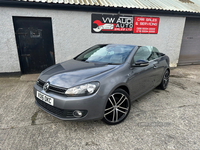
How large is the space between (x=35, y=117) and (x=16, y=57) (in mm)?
3573

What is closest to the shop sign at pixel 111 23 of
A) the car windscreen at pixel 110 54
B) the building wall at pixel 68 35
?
the building wall at pixel 68 35

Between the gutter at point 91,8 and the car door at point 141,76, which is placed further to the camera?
the gutter at point 91,8

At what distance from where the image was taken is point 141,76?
2.94 m

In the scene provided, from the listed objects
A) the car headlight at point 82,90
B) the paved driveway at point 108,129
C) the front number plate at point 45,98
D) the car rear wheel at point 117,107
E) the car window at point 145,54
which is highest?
the car window at point 145,54

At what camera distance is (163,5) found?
686 centimetres

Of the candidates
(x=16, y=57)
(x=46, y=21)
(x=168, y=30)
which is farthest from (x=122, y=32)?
(x=16, y=57)

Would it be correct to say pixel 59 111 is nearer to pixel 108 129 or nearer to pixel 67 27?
pixel 108 129

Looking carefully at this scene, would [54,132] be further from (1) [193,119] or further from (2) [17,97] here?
(1) [193,119]

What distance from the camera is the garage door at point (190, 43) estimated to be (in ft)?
25.2

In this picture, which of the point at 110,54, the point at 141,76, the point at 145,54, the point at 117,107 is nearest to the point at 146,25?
the point at 145,54

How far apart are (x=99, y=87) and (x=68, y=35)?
4.11 metres

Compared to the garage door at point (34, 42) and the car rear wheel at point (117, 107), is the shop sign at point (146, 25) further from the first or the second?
the car rear wheel at point (117, 107)

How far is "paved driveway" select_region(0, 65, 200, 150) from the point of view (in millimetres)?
2039

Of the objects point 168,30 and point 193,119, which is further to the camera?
point 168,30
